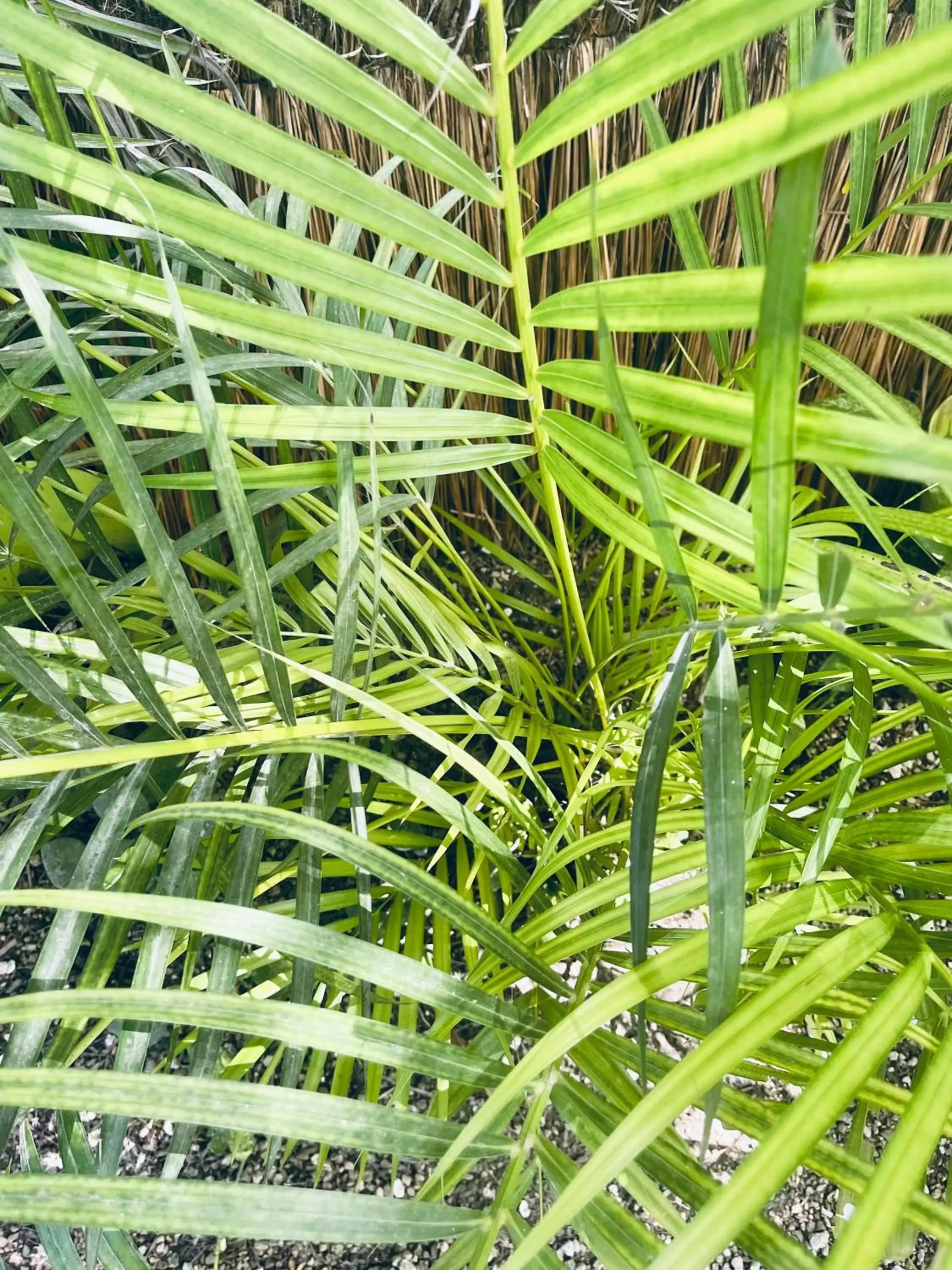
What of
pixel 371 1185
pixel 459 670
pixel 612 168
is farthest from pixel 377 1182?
pixel 612 168

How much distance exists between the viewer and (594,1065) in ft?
1.31

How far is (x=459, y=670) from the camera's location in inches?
23.8

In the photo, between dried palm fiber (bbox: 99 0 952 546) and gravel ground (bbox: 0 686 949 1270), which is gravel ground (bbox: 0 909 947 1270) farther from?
dried palm fiber (bbox: 99 0 952 546)

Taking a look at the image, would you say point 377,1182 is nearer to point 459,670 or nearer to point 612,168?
point 459,670

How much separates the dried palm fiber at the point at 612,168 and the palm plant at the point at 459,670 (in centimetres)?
15

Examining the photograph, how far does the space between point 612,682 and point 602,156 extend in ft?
1.65

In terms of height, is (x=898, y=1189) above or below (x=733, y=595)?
below

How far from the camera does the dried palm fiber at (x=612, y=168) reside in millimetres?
→ 651

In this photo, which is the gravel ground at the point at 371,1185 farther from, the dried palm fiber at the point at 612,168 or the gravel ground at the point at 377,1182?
the dried palm fiber at the point at 612,168

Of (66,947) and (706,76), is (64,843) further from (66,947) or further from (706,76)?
(706,76)

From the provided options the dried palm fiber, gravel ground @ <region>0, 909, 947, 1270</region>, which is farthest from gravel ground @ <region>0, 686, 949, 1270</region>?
the dried palm fiber

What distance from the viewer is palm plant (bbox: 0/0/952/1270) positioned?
0.83 ft

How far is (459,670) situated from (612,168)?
512 mm

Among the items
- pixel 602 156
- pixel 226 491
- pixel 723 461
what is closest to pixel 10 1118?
pixel 226 491
